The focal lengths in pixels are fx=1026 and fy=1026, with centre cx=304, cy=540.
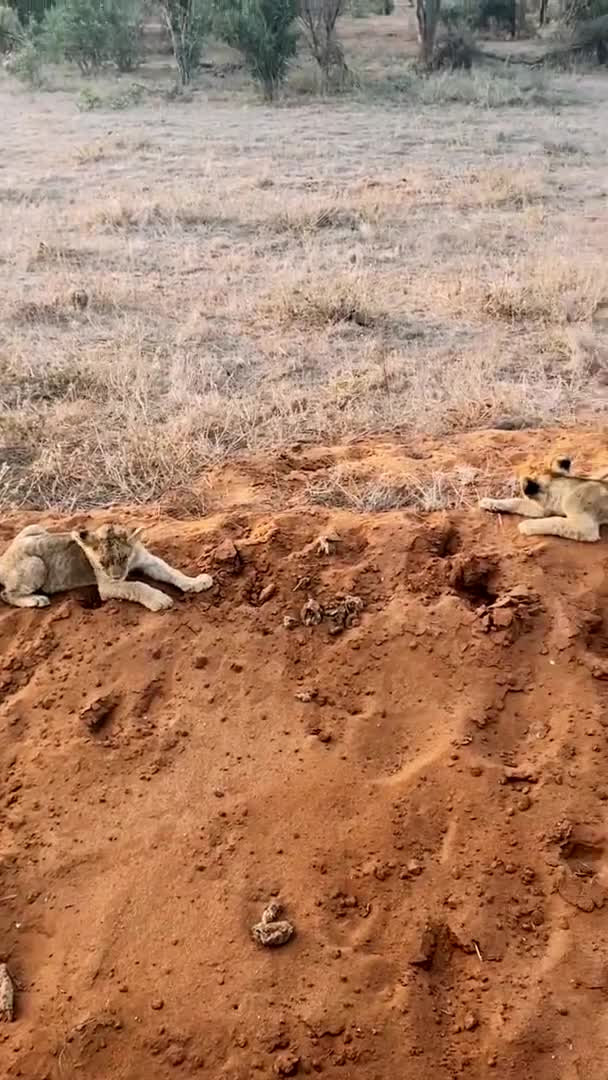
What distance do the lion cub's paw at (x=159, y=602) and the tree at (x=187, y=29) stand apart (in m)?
19.5

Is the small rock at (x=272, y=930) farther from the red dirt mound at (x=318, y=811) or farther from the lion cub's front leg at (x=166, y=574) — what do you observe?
the lion cub's front leg at (x=166, y=574)

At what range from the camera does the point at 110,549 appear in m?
4.70

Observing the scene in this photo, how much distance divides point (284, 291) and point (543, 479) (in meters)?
4.92

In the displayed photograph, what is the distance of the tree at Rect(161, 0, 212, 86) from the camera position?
21.5 m

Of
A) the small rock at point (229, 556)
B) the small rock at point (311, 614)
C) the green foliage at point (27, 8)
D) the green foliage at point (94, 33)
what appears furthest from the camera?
the green foliage at point (27, 8)

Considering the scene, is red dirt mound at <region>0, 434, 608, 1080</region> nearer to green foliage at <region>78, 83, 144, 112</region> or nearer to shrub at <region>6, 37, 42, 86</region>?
green foliage at <region>78, 83, 144, 112</region>

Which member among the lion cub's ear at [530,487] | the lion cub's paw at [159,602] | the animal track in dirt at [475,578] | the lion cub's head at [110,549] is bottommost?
the animal track in dirt at [475,578]

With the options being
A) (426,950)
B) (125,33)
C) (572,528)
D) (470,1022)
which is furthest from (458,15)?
(470,1022)

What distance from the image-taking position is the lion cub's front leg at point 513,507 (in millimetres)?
5246

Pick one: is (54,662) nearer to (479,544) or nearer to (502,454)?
(479,544)

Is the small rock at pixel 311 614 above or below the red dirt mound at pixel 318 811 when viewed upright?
above

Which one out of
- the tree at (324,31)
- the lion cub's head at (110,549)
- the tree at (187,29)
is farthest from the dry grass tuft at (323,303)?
the tree at (187,29)

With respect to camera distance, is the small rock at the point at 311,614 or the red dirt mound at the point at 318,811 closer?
the red dirt mound at the point at 318,811

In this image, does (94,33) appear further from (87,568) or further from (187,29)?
(87,568)
